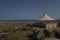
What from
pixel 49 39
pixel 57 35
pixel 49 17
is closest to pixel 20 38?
pixel 49 39

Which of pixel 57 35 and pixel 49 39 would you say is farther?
pixel 57 35

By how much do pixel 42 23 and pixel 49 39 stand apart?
4139 millimetres

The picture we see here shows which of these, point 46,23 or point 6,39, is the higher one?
point 46,23

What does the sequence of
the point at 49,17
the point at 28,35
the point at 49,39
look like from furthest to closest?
the point at 49,17
the point at 28,35
the point at 49,39

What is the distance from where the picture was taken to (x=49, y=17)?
10.5 metres

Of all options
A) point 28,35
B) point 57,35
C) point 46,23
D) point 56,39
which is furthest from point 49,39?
point 46,23

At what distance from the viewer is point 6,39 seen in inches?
330

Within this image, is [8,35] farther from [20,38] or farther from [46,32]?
[46,32]

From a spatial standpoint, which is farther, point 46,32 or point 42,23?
point 42,23

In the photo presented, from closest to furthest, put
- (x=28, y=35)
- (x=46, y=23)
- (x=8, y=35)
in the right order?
1. (x=8, y=35)
2. (x=28, y=35)
3. (x=46, y=23)

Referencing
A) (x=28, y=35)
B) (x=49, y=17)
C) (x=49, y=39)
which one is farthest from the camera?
(x=49, y=17)

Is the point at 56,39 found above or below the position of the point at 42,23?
below

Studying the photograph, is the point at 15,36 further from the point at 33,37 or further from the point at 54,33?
the point at 54,33

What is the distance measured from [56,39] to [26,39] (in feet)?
5.69
